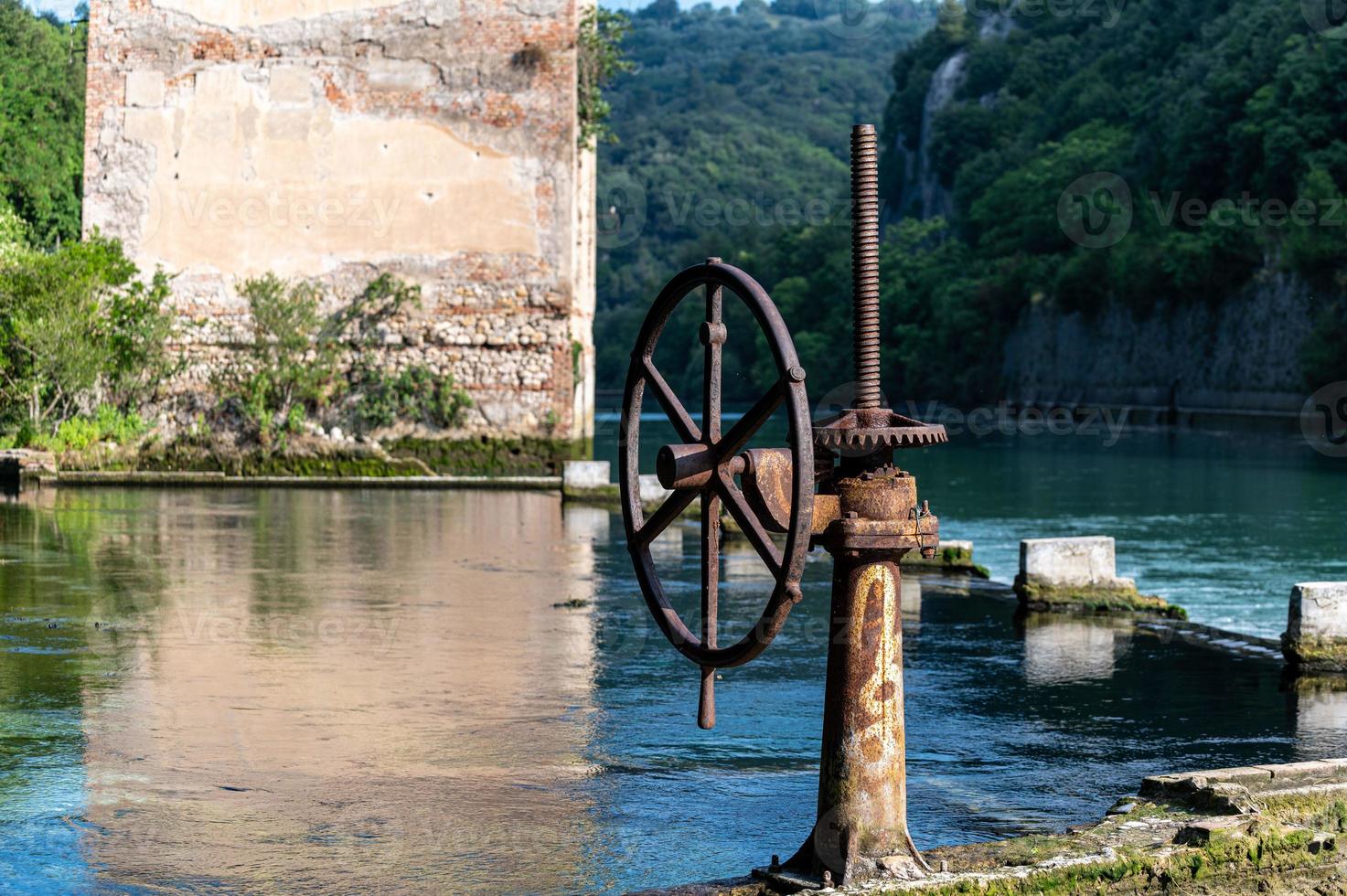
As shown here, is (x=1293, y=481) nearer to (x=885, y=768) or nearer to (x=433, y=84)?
(x=433, y=84)

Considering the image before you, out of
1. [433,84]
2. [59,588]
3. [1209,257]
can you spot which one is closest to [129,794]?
[59,588]

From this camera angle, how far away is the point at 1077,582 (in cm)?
1332

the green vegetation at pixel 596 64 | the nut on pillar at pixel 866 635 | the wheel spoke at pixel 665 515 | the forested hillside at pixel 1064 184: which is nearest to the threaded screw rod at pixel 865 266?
the nut on pillar at pixel 866 635

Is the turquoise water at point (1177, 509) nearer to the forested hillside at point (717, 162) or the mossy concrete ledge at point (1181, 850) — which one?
the mossy concrete ledge at point (1181, 850)

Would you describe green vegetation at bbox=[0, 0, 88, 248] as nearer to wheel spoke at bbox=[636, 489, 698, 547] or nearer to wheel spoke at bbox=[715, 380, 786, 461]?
wheel spoke at bbox=[636, 489, 698, 547]

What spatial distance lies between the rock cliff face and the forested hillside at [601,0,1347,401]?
888 mm

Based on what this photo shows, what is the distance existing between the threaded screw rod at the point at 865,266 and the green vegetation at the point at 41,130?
3897 cm

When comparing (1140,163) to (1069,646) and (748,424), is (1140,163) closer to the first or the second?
(1069,646)

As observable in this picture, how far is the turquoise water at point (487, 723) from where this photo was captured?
6168 mm

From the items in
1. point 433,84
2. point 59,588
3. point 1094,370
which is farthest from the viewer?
point 1094,370

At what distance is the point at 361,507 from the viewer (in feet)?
66.9

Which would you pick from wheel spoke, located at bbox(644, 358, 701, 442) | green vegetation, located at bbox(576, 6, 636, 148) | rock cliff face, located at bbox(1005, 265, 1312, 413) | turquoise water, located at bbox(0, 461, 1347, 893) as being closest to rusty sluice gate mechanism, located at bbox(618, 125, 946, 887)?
wheel spoke, located at bbox(644, 358, 701, 442)

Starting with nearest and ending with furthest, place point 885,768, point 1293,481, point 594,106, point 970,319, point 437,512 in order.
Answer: point 885,768 → point 437,512 → point 594,106 → point 1293,481 → point 970,319

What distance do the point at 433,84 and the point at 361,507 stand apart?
8279 millimetres
